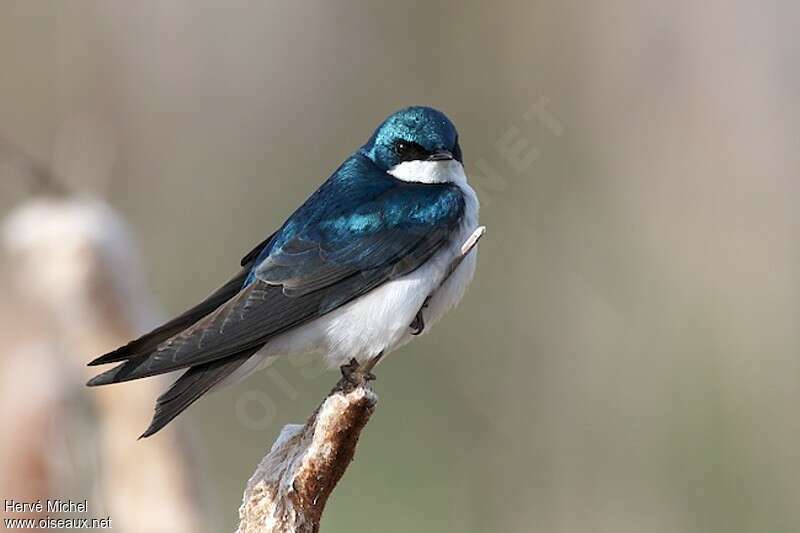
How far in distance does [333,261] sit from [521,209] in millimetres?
1350

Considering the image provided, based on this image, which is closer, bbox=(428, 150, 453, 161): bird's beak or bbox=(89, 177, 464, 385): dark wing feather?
bbox=(89, 177, 464, 385): dark wing feather

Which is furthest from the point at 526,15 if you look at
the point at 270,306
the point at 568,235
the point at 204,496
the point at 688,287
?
the point at 204,496

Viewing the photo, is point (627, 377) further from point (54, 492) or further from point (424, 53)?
point (54, 492)

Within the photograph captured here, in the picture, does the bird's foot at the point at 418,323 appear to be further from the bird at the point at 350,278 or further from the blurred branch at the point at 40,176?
the blurred branch at the point at 40,176

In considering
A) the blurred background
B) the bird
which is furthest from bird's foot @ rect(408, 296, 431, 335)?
the blurred background

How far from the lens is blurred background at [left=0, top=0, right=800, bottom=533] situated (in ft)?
8.98

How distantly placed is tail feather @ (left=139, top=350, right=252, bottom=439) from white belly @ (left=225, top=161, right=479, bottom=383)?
92mm

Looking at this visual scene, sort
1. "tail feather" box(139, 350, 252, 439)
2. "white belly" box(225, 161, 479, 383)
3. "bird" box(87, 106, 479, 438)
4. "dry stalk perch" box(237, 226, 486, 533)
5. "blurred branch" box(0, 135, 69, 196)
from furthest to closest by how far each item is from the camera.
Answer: "blurred branch" box(0, 135, 69, 196) → "white belly" box(225, 161, 479, 383) → "bird" box(87, 106, 479, 438) → "tail feather" box(139, 350, 252, 439) → "dry stalk perch" box(237, 226, 486, 533)

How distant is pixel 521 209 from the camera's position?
3051 millimetres

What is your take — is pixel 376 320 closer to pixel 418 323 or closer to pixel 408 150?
pixel 418 323

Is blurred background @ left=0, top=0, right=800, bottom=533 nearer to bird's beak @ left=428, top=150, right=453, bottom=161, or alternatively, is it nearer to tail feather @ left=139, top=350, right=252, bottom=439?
bird's beak @ left=428, top=150, right=453, bottom=161

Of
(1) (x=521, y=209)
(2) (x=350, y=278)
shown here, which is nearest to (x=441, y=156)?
(2) (x=350, y=278)

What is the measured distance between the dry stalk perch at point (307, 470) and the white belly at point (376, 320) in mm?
399

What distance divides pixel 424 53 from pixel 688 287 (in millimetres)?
1024
